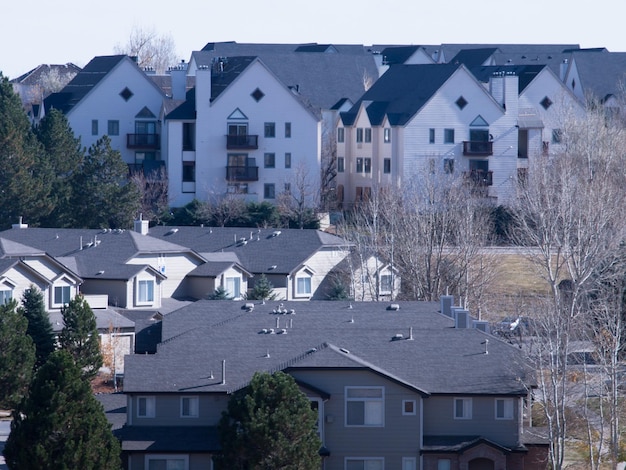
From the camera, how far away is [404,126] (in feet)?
256

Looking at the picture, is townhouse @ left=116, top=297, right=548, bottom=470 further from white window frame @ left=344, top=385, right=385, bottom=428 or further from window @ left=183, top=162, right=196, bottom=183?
window @ left=183, top=162, right=196, bottom=183

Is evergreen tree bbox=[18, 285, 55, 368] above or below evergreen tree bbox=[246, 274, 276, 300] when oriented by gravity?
below

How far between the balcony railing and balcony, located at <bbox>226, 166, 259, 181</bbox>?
464 inches

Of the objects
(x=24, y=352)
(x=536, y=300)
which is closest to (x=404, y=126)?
(x=536, y=300)

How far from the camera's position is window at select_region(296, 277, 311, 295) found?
61.4 meters

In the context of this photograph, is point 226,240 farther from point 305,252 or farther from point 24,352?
point 24,352

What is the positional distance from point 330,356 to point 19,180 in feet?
113

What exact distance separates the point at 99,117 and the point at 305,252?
890 inches

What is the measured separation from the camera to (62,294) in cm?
5425

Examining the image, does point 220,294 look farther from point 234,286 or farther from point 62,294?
point 62,294

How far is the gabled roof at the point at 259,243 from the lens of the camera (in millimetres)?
61812

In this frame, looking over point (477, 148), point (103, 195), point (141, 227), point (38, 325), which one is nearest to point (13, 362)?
point (38, 325)

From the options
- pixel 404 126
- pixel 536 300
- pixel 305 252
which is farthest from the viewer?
pixel 404 126

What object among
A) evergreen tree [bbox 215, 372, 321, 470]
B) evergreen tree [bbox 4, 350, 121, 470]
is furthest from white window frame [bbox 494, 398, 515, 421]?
evergreen tree [bbox 4, 350, 121, 470]
